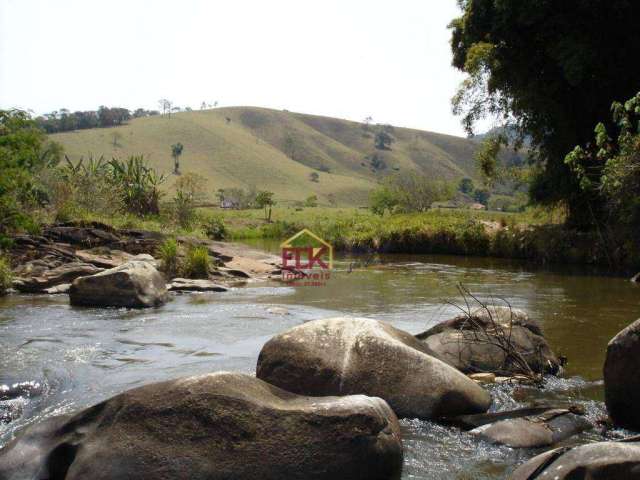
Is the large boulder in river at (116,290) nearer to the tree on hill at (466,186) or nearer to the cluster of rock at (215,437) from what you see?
the cluster of rock at (215,437)

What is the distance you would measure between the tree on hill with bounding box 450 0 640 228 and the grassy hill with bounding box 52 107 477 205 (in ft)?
208

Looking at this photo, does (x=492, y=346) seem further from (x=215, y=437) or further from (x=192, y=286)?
(x=192, y=286)

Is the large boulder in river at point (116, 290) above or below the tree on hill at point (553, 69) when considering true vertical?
below

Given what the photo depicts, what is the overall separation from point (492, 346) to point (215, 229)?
34735 millimetres

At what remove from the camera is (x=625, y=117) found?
53.4 feet

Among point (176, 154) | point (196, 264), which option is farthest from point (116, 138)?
point (196, 264)

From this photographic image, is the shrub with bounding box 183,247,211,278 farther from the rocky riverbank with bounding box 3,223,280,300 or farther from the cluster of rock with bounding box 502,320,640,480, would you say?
the cluster of rock with bounding box 502,320,640,480

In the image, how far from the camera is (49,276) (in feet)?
58.6

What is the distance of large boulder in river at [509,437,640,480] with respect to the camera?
4430 millimetres

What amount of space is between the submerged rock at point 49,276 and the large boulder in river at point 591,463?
15053mm

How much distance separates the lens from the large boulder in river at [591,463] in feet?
14.5

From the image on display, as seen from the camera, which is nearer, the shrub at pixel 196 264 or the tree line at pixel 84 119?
the shrub at pixel 196 264

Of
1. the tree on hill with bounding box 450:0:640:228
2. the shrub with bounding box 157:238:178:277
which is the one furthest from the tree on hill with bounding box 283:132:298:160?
the shrub with bounding box 157:238:178:277

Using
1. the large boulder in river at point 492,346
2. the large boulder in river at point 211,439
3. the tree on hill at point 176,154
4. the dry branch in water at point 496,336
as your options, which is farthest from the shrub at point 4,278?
the tree on hill at point 176,154
